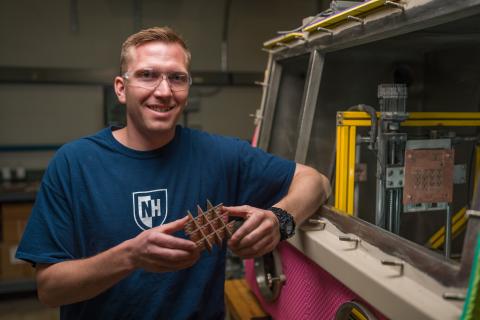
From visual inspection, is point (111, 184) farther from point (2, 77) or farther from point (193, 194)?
point (2, 77)

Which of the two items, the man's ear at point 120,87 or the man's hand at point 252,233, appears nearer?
the man's hand at point 252,233

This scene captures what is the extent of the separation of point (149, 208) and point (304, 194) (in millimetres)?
466

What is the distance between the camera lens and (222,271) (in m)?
1.43

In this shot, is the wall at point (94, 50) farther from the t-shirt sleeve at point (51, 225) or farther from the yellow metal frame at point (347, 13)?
the t-shirt sleeve at point (51, 225)

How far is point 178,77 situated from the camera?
4.27ft

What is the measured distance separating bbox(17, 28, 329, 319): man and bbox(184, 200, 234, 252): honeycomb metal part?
0.13 m

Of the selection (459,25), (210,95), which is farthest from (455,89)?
(210,95)

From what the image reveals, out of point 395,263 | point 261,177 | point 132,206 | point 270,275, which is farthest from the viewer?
point 270,275

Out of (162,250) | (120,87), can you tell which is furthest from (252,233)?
(120,87)

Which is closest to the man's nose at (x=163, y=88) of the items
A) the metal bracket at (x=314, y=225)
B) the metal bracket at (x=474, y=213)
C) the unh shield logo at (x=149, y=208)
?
the unh shield logo at (x=149, y=208)

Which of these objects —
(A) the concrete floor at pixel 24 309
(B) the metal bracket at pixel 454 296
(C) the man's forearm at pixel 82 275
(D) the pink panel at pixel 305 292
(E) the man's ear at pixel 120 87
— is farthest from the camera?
(A) the concrete floor at pixel 24 309

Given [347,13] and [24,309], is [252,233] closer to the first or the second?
[347,13]

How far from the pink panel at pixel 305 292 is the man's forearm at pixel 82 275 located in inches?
20.5

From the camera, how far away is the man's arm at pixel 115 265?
90 cm
